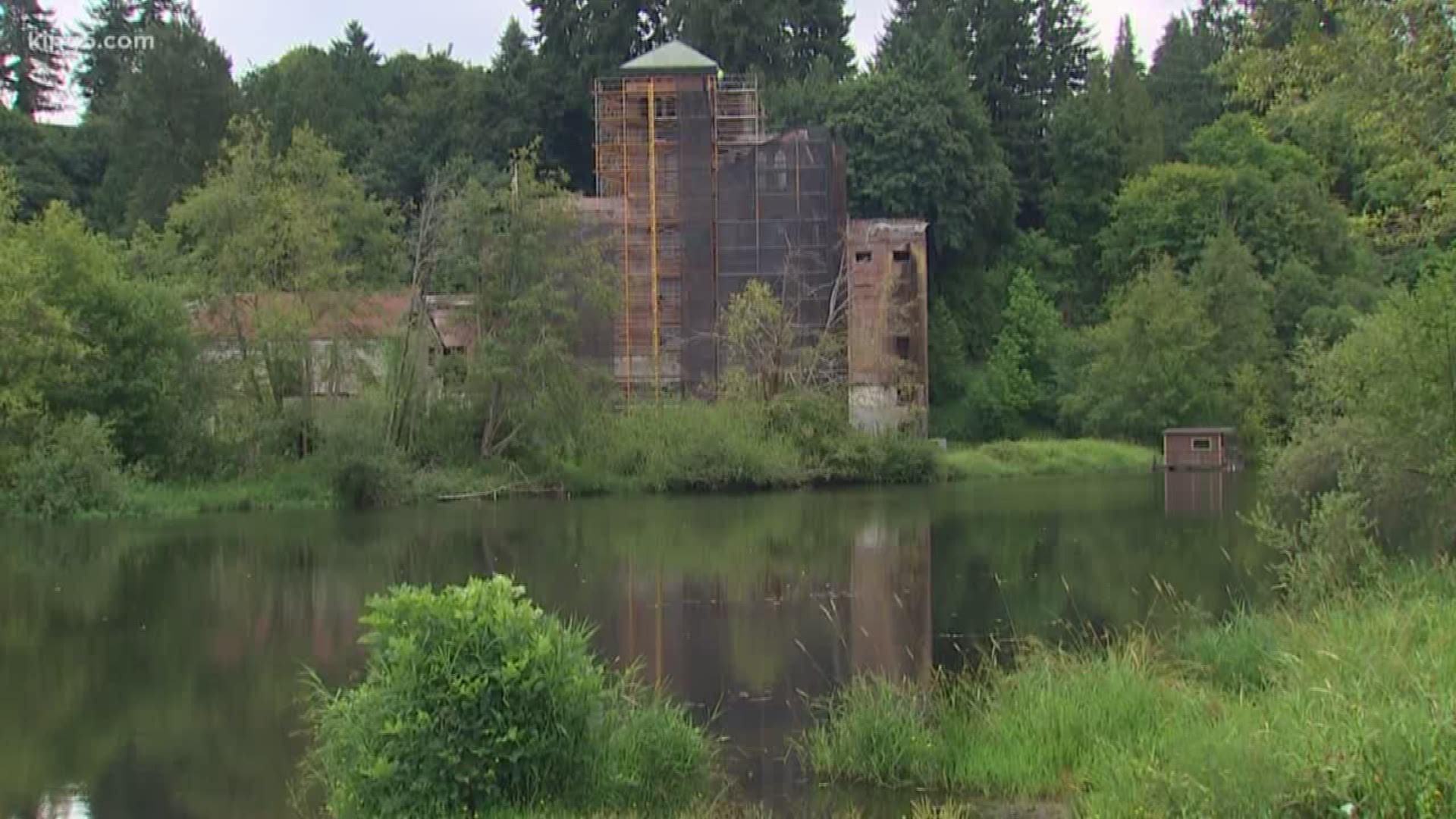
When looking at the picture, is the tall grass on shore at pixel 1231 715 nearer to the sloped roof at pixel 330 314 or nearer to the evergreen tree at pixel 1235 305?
the sloped roof at pixel 330 314

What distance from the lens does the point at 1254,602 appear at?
16312 mm

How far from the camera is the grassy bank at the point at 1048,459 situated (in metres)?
45.5

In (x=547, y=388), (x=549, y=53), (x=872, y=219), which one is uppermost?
(x=549, y=53)

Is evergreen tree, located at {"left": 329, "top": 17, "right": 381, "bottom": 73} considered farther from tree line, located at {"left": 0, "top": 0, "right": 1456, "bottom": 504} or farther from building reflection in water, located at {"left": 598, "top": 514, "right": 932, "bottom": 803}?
building reflection in water, located at {"left": 598, "top": 514, "right": 932, "bottom": 803}

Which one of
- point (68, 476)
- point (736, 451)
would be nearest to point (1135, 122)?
point (736, 451)

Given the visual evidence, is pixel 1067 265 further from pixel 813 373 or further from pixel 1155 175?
pixel 813 373

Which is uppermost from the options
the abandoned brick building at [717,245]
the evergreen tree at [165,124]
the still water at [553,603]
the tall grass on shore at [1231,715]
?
the evergreen tree at [165,124]

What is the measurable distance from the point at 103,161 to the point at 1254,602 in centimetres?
5891

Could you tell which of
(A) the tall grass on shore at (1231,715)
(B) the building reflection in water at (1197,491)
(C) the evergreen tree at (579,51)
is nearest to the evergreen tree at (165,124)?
(C) the evergreen tree at (579,51)

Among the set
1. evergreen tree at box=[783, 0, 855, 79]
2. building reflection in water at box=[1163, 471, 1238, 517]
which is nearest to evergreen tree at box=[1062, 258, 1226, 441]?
building reflection in water at box=[1163, 471, 1238, 517]

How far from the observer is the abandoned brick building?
4903 cm

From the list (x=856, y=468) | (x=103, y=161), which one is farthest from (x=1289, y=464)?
(x=103, y=161)

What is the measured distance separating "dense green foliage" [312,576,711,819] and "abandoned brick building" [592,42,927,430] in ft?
130

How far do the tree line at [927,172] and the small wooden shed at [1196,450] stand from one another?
214 centimetres
